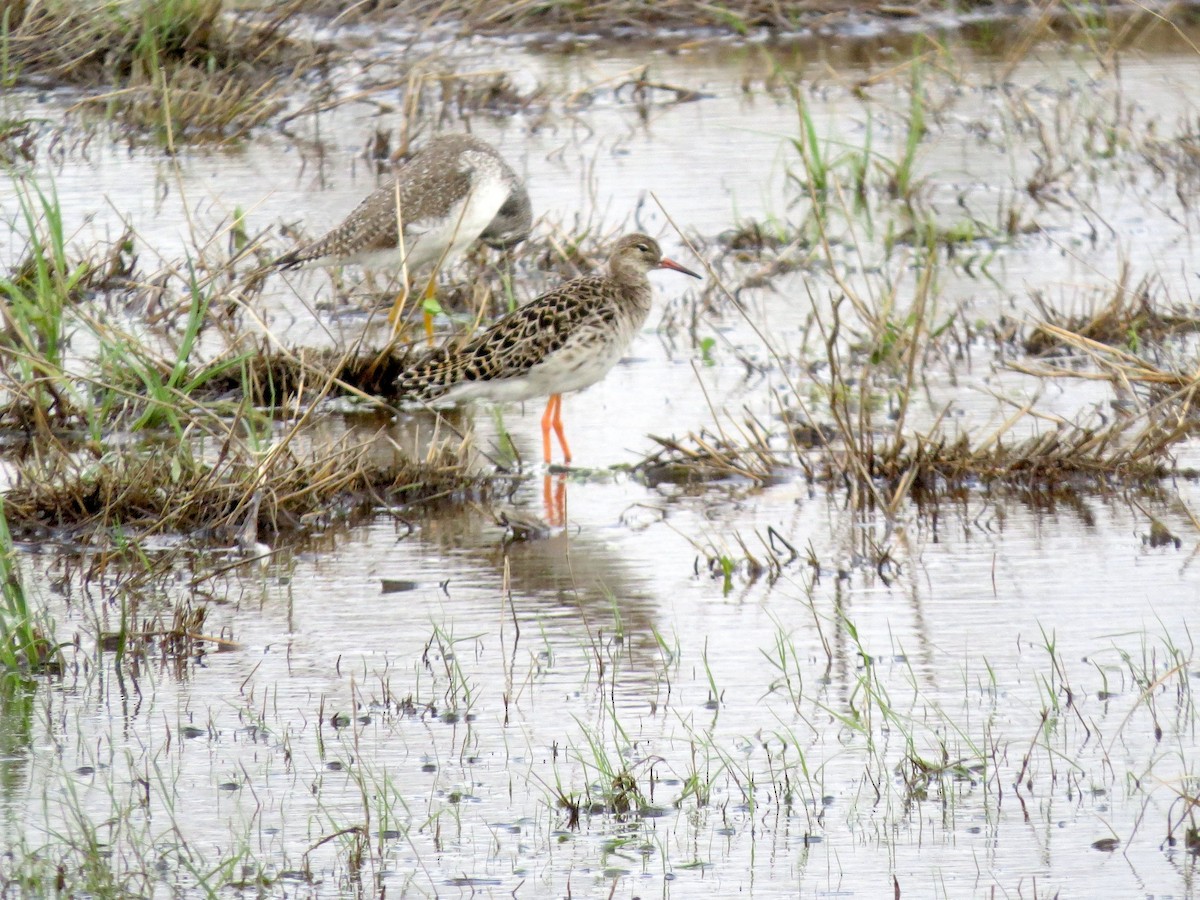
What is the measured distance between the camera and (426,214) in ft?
31.7

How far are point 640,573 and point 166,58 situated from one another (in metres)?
9.49

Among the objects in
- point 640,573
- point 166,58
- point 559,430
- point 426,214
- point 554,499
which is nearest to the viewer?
point 640,573

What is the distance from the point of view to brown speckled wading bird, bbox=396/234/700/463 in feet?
26.0

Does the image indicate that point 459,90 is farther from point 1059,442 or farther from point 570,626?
point 570,626

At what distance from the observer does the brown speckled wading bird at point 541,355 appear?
791 cm

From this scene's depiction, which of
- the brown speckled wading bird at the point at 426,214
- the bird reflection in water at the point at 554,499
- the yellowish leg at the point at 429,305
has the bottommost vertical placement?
the bird reflection in water at the point at 554,499

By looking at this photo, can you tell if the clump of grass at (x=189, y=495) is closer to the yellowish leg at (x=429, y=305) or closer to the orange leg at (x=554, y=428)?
the orange leg at (x=554, y=428)

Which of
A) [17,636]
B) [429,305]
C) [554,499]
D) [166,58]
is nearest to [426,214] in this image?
[429,305]

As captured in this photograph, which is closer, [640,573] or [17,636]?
[17,636]

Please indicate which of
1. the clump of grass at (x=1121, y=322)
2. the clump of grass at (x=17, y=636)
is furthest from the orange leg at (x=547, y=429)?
the clump of grass at (x=17, y=636)

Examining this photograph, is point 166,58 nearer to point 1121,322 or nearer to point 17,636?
point 1121,322

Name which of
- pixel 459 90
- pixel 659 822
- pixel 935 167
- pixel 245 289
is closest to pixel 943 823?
pixel 659 822

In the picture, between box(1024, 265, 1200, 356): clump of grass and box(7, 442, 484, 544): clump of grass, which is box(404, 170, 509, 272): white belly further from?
box(7, 442, 484, 544): clump of grass

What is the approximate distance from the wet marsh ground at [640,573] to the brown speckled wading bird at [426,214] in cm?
28
